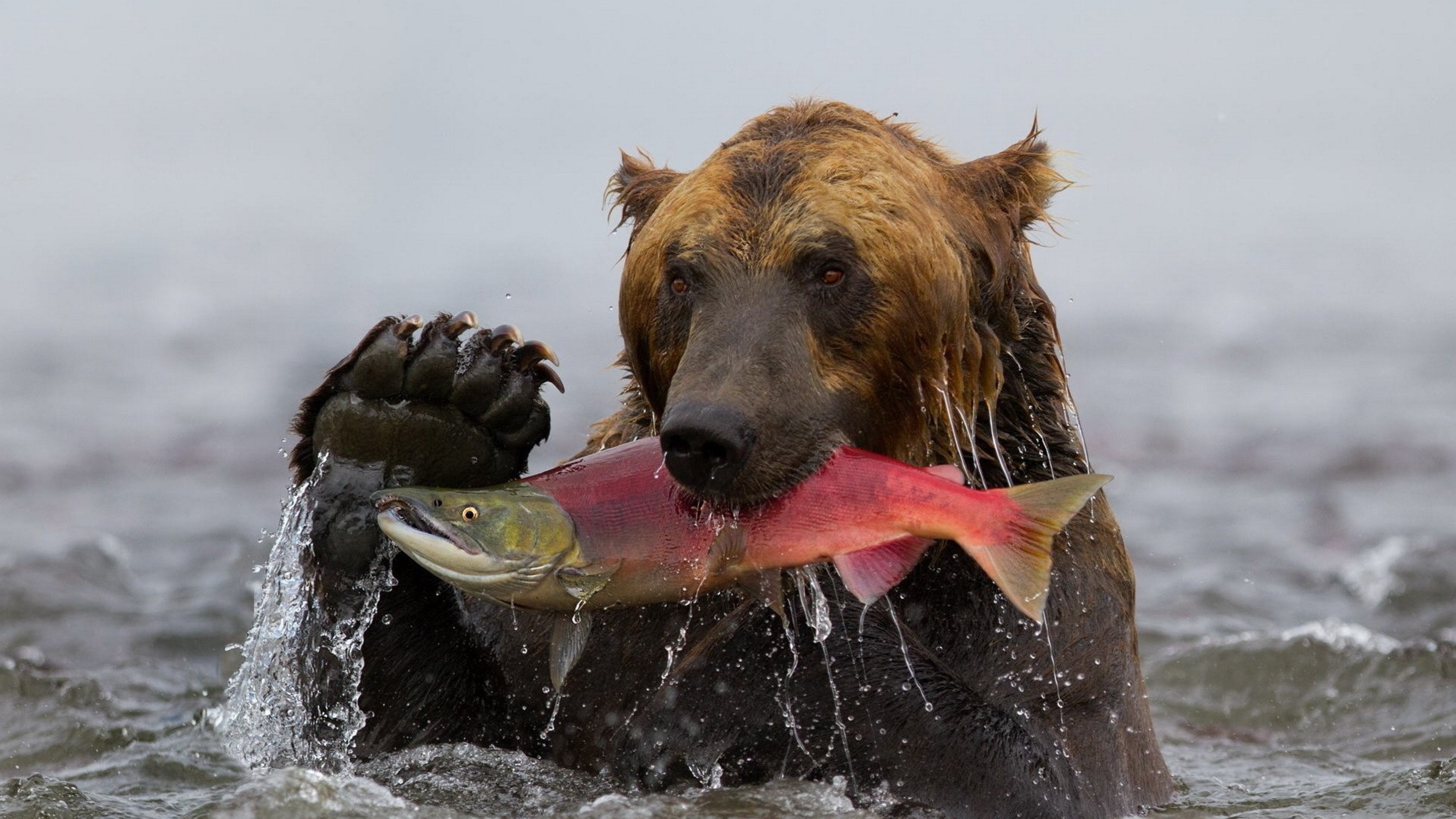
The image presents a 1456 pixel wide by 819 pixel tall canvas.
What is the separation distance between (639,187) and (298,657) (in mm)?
1491

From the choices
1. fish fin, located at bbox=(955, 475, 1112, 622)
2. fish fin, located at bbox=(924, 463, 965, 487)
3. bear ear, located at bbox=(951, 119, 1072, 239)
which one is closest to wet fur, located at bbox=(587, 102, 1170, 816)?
bear ear, located at bbox=(951, 119, 1072, 239)

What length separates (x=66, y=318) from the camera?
51.5ft

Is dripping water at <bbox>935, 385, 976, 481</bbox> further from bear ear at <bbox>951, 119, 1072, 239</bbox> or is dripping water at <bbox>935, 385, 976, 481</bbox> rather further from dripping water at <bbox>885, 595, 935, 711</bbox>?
bear ear at <bbox>951, 119, 1072, 239</bbox>

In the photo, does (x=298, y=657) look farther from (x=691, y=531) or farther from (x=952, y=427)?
(x=952, y=427)

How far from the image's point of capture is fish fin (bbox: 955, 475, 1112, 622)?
3.77 meters

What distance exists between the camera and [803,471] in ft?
13.0

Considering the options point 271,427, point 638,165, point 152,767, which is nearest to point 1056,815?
point 638,165

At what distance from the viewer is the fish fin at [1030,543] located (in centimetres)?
377

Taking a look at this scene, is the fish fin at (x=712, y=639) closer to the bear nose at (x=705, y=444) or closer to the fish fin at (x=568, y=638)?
the fish fin at (x=568, y=638)

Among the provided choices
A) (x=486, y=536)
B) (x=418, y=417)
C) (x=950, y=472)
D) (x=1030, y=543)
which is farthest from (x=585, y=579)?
(x=1030, y=543)

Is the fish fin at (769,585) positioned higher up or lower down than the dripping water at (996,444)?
lower down

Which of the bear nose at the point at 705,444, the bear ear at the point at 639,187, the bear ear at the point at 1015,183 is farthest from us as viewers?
the bear ear at the point at 639,187

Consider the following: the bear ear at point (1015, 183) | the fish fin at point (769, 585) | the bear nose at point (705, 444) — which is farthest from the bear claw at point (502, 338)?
the bear ear at point (1015, 183)

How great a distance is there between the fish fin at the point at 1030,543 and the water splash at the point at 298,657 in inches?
60.2
